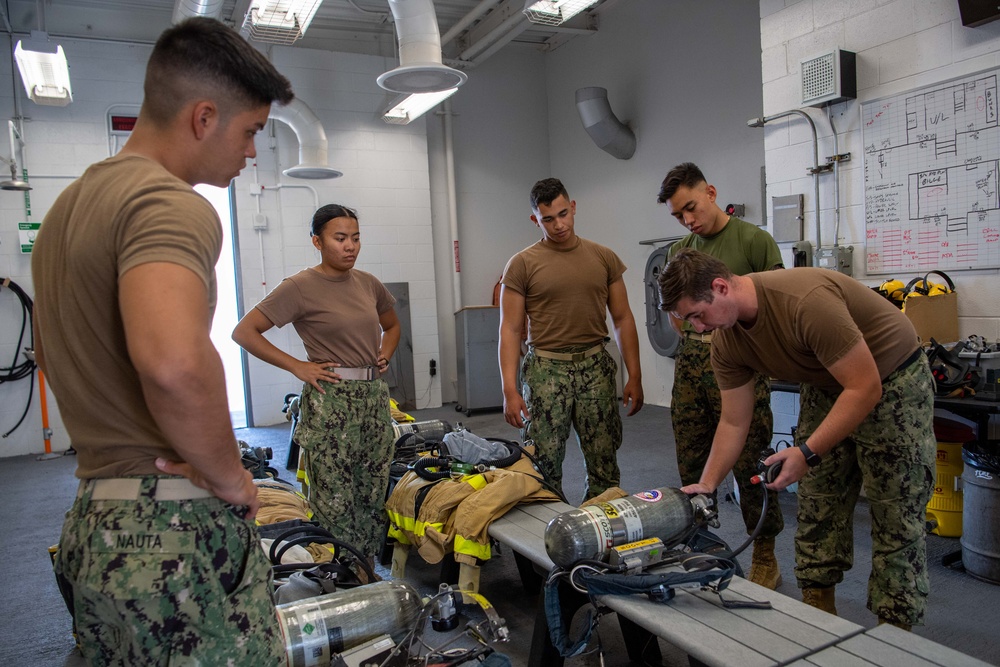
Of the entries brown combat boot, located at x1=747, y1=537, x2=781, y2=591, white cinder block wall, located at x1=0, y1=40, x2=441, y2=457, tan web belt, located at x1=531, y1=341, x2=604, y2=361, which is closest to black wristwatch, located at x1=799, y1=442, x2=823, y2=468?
brown combat boot, located at x1=747, y1=537, x2=781, y2=591

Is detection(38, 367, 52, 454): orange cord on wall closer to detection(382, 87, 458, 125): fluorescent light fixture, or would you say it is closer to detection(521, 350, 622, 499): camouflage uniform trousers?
detection(382, 87, 458, 125): fluorescent light fixture

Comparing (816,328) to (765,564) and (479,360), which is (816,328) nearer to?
(765,564)

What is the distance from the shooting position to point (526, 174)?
8.55 meters

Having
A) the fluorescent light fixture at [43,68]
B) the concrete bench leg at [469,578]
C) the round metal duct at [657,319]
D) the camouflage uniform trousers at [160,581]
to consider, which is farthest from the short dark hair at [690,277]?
the fluorescent light fixture at [43,68]

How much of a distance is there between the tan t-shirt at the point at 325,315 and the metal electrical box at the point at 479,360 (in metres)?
4.37

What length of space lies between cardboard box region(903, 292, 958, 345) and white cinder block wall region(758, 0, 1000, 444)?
4.4 inches

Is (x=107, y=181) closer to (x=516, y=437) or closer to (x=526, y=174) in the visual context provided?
(x=516, y=437)

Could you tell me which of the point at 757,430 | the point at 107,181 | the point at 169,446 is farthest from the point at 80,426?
the point at 757,430

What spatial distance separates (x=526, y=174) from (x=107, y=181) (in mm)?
7797

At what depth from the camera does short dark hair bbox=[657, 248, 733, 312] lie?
6.25 feet

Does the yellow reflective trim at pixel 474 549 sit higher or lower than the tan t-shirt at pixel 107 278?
lower

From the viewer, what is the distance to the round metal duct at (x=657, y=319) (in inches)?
261

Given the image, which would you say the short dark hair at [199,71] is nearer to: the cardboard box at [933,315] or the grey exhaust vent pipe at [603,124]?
the cardboard box at [933,315]

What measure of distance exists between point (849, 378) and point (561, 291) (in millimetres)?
1384
